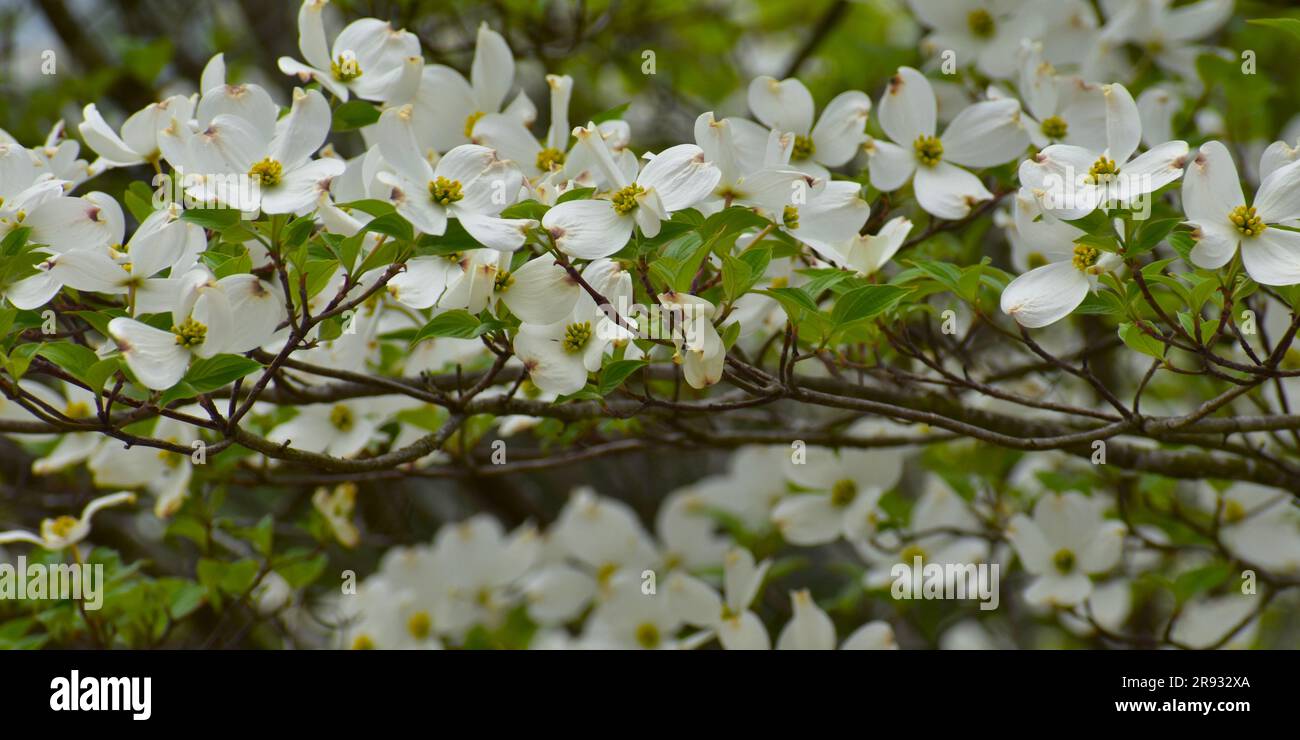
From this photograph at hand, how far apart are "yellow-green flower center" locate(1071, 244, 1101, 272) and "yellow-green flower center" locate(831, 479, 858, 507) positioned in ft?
2.40

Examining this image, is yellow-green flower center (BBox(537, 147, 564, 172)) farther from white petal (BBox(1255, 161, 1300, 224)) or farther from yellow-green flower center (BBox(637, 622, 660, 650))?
yellow-green flower center (BBox(637, 622, 660, 650))

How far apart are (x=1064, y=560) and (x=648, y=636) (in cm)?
67

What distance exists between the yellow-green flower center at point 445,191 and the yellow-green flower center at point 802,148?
46 cm

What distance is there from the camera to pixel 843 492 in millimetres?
1759

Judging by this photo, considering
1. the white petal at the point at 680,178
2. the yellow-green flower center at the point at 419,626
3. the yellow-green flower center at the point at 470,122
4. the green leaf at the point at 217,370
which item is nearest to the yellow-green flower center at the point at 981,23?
the yellow-green flower center at the point at 470,122

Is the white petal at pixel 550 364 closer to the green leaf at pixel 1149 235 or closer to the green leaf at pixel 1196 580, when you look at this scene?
the green leaf at pixel 1149 235

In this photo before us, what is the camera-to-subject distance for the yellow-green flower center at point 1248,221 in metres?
1.00

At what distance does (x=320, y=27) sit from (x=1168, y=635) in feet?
4.06

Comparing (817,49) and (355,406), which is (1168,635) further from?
(817,49)

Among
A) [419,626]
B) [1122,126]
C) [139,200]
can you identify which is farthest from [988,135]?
[419,626]

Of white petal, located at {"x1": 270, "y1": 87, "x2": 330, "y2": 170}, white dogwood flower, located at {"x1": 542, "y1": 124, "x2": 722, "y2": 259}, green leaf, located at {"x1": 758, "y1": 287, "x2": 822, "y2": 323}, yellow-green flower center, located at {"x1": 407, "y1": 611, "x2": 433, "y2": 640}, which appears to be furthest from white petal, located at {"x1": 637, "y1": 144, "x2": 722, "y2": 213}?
yellow-green flower center, located at {"x1": 407, "y1": 611, "x2": 433, "y2": 640}

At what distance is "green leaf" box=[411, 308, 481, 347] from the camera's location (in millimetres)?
1039
